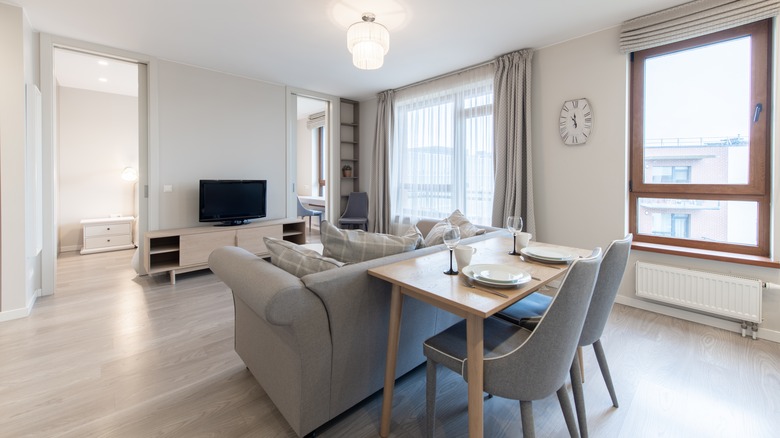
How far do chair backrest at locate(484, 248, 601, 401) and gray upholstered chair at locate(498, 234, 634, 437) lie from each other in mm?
303

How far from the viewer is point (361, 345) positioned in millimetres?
1512

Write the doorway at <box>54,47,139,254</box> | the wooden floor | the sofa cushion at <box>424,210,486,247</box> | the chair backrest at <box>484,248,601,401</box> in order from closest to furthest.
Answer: the chair backrest at <box>484,248,601,401</box> → the wooden floor → the sofa cushion at <box>424,210,486,247</box> → the doorway at <box>54,47,139,254</box>

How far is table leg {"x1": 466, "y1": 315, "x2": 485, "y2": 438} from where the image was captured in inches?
43.1

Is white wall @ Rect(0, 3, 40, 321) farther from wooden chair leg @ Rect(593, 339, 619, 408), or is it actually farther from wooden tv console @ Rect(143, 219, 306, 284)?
wooden chair leg @ Rect(593, 339, 619, 408)

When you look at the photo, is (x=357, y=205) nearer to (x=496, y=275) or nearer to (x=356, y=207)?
(x=356, y=207)

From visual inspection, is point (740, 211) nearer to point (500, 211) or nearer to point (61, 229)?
point (500, 211)

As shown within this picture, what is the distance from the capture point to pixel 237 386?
5.93 ft

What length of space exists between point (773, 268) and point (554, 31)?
8.31 feet

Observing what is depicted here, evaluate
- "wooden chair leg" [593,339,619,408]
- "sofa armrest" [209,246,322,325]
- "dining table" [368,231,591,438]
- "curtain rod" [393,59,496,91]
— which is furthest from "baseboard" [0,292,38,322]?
"curtain rod" [393,59,496,91]

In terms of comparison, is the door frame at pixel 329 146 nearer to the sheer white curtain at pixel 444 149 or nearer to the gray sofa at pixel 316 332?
the sheer white curtain at pixel 444 149

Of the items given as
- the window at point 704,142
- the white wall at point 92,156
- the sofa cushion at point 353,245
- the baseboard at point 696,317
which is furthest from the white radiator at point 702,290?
the white wall at point 92,156

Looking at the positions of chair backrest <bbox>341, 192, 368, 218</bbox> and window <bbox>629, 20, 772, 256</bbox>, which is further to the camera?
chair backrest <bbox>341, 192, 368, 218</bbox>

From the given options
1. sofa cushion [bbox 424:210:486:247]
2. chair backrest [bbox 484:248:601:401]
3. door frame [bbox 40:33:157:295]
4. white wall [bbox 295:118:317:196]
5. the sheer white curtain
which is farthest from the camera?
white wall [bbox 295:118:317:196]

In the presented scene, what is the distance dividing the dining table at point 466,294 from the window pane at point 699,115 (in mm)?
1787
